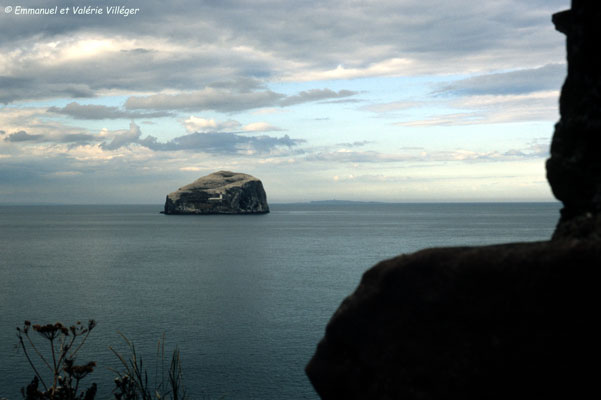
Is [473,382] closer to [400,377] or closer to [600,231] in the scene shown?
[400,377]

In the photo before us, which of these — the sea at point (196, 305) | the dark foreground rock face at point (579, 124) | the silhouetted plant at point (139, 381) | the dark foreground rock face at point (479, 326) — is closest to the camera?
the dark foreground rock face at point (479, 326)

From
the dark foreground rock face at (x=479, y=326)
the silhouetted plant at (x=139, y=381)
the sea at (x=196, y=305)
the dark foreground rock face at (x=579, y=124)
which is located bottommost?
the sea at (x=196, y=305)

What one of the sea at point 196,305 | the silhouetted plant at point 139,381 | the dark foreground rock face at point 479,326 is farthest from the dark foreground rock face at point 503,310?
the sea at point 196,305

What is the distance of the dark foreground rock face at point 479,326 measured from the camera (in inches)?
208

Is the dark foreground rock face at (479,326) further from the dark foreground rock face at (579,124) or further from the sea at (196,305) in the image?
the sea at (196,305)

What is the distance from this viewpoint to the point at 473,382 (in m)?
5.55

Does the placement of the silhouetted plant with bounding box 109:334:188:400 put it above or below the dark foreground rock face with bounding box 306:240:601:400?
below

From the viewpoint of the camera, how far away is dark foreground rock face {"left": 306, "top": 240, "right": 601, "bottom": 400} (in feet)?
17.3

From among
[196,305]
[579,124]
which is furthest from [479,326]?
[196,305]

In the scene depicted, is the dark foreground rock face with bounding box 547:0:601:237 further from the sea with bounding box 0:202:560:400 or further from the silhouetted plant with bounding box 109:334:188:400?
the sea with bounding box 0:202:560:400

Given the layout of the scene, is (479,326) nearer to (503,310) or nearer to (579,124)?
(503,310)

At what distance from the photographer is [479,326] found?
562cm

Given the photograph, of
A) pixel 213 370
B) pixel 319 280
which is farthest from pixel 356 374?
pixel 319 280

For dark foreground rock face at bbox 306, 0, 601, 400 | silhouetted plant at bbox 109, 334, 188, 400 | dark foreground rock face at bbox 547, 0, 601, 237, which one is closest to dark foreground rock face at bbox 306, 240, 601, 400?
dark foreground rock face at bbox 306, 0, 601, 400
